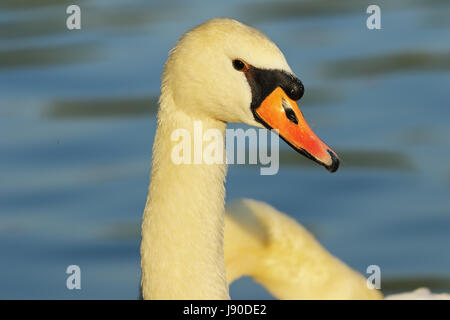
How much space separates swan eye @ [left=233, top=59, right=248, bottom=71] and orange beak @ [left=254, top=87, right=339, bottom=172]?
153mm

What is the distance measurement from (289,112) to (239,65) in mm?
287

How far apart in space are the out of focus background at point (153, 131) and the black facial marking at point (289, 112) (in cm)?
313

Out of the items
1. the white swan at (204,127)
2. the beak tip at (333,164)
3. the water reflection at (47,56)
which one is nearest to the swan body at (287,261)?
the white swan at (204,127)

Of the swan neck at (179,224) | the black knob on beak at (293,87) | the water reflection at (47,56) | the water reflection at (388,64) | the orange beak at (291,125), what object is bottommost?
the swan neck at (179,224)

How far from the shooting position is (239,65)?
4.84 meters

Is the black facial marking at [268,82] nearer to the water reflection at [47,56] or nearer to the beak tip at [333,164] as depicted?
the beak tip at [333,164]

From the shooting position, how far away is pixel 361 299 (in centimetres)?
718

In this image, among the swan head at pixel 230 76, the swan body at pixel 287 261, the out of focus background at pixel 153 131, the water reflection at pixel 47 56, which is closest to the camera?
the swan head at pixel 230 76

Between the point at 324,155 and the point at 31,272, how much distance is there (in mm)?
3818

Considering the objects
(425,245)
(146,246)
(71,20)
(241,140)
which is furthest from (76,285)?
(71,20)

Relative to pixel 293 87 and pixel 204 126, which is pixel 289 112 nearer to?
pixel 293 87

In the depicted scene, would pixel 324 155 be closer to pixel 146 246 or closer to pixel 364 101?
pixel 146 246

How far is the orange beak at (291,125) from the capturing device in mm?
4910

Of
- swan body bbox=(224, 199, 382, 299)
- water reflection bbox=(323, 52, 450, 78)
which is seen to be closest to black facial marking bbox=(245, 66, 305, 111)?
swan body bbox=(224, 199, 382, 299)
